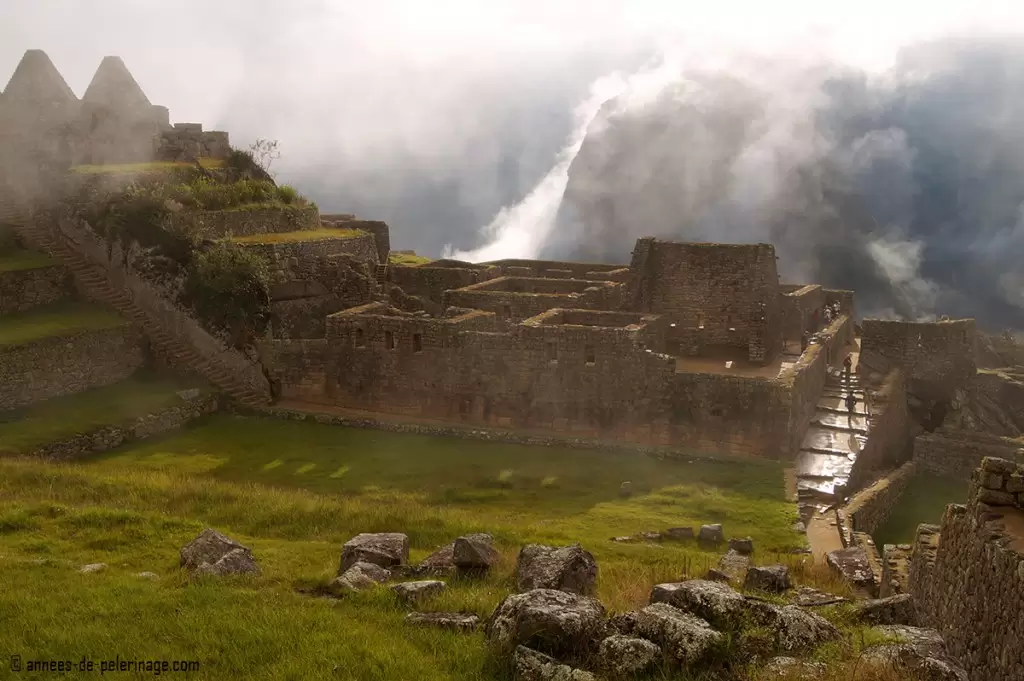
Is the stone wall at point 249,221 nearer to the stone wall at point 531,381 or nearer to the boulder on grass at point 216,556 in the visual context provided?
the stone wall at point 531,381

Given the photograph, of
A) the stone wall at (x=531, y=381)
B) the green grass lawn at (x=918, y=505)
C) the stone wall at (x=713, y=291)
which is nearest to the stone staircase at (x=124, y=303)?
the stone wall at (x=531, y=381)

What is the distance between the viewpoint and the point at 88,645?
8.74 metres

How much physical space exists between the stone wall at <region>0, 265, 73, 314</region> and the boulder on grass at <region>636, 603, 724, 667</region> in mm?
24374

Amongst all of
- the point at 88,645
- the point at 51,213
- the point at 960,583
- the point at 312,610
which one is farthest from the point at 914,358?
the point at 51,213

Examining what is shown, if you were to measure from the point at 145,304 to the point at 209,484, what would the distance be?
1249 cm

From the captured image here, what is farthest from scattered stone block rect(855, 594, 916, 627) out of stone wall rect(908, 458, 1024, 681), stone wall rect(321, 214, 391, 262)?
stone wall rect(321, 214, 391, 262)

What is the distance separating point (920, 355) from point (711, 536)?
1498cm

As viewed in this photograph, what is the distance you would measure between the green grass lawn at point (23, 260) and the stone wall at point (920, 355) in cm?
2575

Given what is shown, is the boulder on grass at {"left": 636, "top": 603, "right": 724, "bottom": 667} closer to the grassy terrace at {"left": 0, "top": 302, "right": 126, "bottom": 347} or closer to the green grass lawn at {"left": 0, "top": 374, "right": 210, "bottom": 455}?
the green grass lawn at {"left": 0, "top": 374, "right": 210, "bottom": 455}

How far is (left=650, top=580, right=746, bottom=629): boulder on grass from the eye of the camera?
28.2 feet

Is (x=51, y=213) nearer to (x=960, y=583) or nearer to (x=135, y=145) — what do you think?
(x=135, y=145)

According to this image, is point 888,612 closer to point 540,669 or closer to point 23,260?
point 540,669

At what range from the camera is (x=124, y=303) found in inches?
1097

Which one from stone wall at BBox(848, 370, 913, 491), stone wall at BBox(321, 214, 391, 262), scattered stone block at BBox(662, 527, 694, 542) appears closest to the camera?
scattered stone block at BBox(662, 527, 694, 542)
